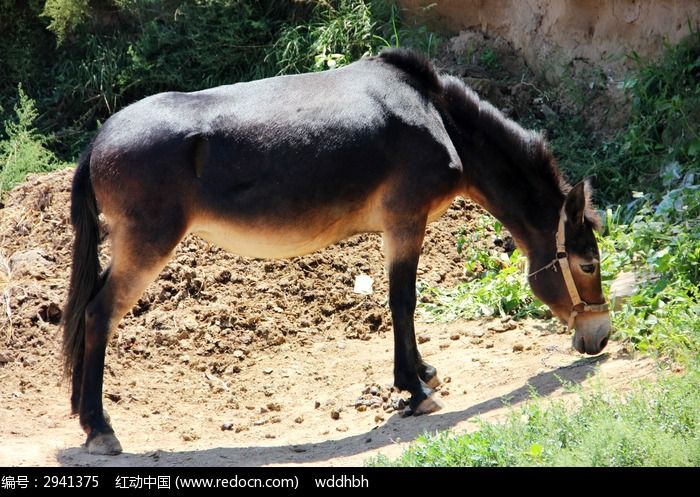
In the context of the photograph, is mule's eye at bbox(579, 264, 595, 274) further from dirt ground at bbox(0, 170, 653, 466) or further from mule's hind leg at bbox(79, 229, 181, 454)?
mule's hind leg at bbox(79, 229, 181, 454)

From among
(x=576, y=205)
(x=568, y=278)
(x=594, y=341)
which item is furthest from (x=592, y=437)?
(x=576, y=205)

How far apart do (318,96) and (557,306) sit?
2.26 m

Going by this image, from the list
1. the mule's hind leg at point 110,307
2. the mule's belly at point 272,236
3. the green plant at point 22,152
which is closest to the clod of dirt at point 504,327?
the mule's belly at point 272,236

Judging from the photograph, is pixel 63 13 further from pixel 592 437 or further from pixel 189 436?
pixel 592 437

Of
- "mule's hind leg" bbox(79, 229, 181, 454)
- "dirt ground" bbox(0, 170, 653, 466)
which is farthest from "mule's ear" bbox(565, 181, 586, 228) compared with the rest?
"mule's hind leg" bbox(79, 229, 181, 454)

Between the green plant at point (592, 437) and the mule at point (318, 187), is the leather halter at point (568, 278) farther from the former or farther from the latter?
the green plant at point (592, 437)

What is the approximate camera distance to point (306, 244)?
715cm

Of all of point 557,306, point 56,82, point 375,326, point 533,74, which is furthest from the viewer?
point 56,82

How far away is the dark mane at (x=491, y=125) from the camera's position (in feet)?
24.2

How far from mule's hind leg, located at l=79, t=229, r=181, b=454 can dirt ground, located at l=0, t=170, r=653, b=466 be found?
0.17 metres

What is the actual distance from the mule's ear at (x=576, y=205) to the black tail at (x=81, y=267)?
324 cm

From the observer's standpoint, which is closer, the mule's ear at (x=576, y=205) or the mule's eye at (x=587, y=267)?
the mule's ear at (x=576, y=205)
